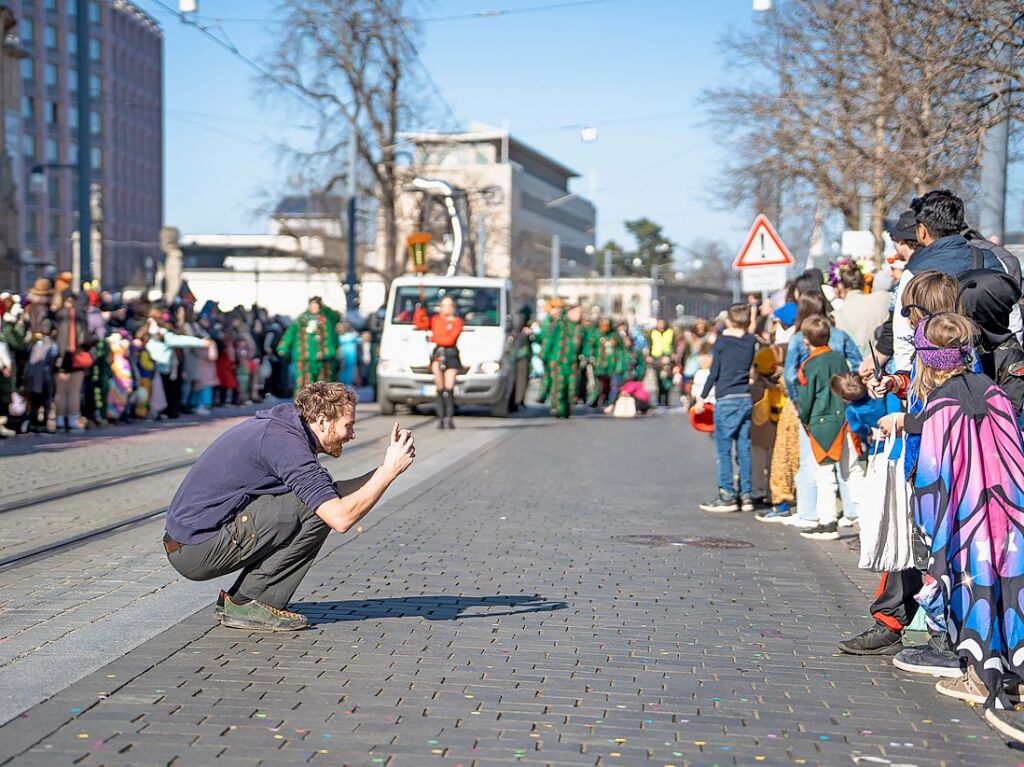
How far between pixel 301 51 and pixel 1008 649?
40660 mm

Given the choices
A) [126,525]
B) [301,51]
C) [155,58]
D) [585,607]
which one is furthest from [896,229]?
[155,58]

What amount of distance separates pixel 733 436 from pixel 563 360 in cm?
1313

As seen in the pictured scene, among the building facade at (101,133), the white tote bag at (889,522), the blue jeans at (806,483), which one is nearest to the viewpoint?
the white tote bag at (889,522)

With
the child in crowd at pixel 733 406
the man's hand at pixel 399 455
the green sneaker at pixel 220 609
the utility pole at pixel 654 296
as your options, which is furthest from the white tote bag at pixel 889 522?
the utility pole at pixel 654 296

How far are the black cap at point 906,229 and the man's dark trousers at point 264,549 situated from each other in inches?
126

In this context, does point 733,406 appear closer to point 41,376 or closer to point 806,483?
point 806,483

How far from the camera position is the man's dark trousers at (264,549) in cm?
652

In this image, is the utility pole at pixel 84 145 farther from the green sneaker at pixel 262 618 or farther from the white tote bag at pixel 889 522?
the white tote bag at pixel 889 522

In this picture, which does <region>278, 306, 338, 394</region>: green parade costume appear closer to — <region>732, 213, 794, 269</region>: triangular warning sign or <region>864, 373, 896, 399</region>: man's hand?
<region>732, 213, 794, 269</region>: triangular warning sign

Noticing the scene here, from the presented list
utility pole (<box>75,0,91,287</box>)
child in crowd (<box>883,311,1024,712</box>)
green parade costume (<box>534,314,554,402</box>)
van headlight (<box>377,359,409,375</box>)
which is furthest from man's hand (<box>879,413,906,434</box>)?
green parade costume (<box>534,314,554,402</box>)

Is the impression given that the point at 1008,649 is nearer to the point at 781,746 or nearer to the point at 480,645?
the point at 781,746

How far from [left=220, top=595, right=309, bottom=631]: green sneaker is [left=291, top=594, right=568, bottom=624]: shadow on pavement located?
0.29 metres

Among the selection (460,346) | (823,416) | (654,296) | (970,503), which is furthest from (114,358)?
(654,296)

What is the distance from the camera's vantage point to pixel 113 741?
484 centimetres
